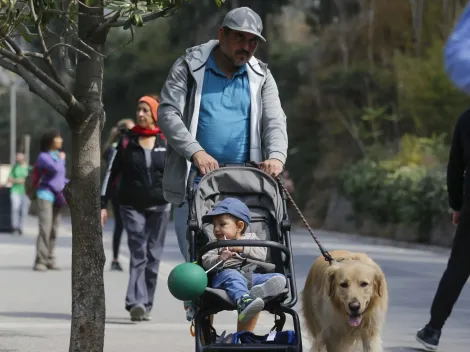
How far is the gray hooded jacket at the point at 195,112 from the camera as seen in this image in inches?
280

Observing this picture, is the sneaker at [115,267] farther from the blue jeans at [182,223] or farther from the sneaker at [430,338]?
the blue jeans at [182,223]

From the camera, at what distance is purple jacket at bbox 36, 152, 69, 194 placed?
17.2 metres

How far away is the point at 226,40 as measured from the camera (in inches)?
277

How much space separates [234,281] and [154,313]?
5145 millimetres

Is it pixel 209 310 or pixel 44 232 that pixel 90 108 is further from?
pixel 44 232

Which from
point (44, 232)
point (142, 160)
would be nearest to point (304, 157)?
point (44, 232)

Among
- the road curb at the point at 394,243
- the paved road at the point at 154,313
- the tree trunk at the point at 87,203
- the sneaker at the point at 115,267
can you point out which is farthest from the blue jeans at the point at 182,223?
the road curb at the point at 394,243

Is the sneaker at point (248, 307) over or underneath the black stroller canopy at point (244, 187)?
underneath

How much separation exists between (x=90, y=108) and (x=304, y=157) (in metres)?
34.4

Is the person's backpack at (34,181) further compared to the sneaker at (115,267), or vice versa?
the person's backpack at (34,181)

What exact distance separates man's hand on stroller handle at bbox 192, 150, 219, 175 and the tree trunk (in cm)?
78

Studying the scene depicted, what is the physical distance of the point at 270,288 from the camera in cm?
611

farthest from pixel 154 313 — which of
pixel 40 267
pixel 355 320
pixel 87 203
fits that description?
pixel 40 267

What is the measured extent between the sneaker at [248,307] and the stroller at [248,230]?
9 cm
